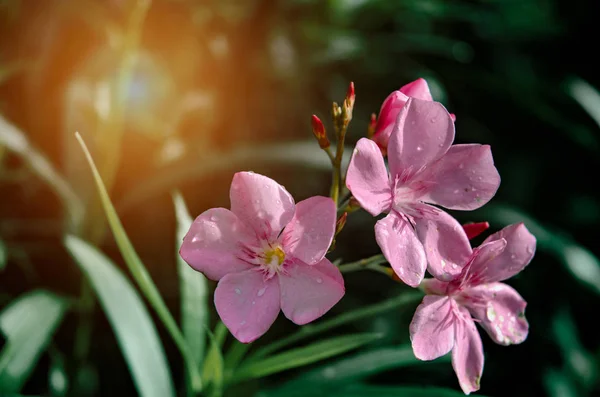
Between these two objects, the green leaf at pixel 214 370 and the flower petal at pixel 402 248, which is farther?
the green leaf at pixel 214 370

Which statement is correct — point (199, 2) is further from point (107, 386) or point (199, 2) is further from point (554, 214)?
point (554, 214)

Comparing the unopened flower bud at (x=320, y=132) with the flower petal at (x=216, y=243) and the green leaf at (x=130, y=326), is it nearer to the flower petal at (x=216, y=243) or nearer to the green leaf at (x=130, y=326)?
the flower petal at (x=216, y=243)

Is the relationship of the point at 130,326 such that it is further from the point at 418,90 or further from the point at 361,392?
the point at 418,90

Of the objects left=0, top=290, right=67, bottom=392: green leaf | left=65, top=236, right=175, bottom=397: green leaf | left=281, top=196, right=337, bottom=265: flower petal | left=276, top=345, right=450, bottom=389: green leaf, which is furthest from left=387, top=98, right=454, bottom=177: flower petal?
left=0, top=290, right=67, bottom=392: green leaf

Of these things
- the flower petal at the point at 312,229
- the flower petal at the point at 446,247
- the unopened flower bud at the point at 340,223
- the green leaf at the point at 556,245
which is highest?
the flower petal at the point at 312,229

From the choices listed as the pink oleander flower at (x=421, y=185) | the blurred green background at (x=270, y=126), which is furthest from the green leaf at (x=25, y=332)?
the pink oleander flower at (x=421, y=185)

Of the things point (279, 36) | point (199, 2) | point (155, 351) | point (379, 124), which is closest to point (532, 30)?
point (279, 36)
